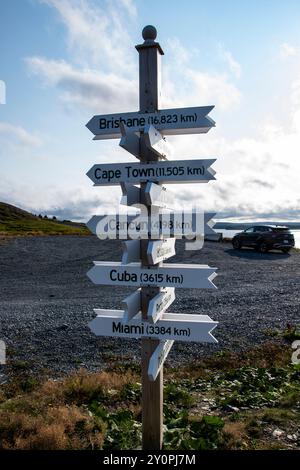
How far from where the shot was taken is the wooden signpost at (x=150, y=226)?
138 inches

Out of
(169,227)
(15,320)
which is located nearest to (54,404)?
(169,227)

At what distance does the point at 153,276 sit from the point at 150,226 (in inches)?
17.7

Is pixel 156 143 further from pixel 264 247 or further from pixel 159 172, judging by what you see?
pixel 264 247

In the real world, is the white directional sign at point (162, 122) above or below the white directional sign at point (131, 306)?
above

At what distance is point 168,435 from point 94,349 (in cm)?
363

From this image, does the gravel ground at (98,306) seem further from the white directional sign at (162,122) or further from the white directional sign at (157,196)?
the white directional sign at (162,122)

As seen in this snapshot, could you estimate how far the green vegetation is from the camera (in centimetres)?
393

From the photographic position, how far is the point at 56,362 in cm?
678

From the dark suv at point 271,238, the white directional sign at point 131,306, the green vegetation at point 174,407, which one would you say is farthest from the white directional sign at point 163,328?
the dark suv at point 271,238

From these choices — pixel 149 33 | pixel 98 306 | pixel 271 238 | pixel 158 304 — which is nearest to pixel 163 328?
pixel 158 304

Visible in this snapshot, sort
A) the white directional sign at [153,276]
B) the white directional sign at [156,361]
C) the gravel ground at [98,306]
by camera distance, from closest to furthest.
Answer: the white directional sign at [156,361] < the white directional sign at [153,276] < the gravel ground at [98,306]

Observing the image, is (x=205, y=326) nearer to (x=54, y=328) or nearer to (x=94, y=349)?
(x=94, y=349)

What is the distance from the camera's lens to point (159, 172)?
3520 mm

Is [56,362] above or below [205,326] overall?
below
